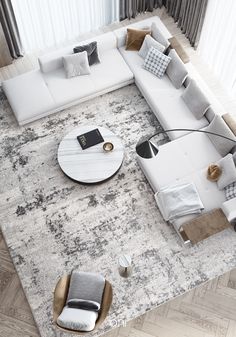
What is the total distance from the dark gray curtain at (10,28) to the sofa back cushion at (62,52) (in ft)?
2.20

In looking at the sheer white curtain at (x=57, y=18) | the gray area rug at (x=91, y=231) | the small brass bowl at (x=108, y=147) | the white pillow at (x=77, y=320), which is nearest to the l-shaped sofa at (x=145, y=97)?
the gray area rug at (x=91, y=231)

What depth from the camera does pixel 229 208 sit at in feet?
19.9

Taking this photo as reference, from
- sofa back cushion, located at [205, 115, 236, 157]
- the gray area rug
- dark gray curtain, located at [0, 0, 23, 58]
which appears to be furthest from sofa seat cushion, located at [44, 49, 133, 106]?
sofa back cushion, located at [205, 115, 236, 157]

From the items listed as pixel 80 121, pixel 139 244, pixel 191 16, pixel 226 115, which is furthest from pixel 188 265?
pixel 191 16

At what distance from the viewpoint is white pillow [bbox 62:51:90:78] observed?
7273mm

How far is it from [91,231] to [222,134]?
2279 mm

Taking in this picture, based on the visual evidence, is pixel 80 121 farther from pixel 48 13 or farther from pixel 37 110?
pixel 48 13

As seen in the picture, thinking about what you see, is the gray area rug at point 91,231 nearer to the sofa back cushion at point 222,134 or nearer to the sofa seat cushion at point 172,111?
the sofa seat cushion at point 172,111

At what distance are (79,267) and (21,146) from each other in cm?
214

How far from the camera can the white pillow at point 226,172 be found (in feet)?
20.4

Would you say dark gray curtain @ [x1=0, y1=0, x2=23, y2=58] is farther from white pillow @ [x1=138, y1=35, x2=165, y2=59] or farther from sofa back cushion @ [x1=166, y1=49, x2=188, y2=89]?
sofa back cushion @ [x1=166, y1=49, x2=188, y2=89]

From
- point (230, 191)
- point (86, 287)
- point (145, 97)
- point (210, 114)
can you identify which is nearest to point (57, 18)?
point (145, 97)

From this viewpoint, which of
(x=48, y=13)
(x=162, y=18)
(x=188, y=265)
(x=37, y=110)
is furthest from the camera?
(x=162, y=18)

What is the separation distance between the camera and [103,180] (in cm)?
660
